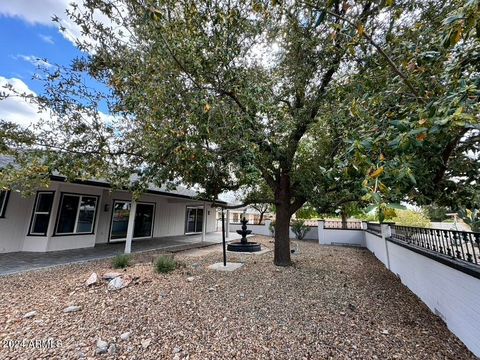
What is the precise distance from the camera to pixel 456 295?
3537mm

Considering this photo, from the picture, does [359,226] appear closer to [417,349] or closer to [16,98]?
[417,349]

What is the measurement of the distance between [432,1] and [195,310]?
25.7 ft

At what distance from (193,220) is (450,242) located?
16198mm

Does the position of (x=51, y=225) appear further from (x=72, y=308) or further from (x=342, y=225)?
(x=342, y=225)

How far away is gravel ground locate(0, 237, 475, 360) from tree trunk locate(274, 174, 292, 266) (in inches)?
51.6

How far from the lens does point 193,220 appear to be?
18.4 m

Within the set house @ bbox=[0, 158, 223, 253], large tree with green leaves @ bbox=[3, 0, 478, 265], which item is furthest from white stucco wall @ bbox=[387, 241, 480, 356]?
house @ bbox=[0, 158, 223, 253]

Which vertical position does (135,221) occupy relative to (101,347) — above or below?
above

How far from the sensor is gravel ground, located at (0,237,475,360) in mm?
3195

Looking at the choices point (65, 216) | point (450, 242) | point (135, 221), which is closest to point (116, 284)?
point (65, 216)

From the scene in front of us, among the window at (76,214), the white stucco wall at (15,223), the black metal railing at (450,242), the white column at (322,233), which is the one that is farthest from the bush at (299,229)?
the white stucco wall at (15,223)

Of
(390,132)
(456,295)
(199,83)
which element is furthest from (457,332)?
(199,83)

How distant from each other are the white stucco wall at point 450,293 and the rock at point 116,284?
19.5 ft

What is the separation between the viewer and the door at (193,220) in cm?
1783
